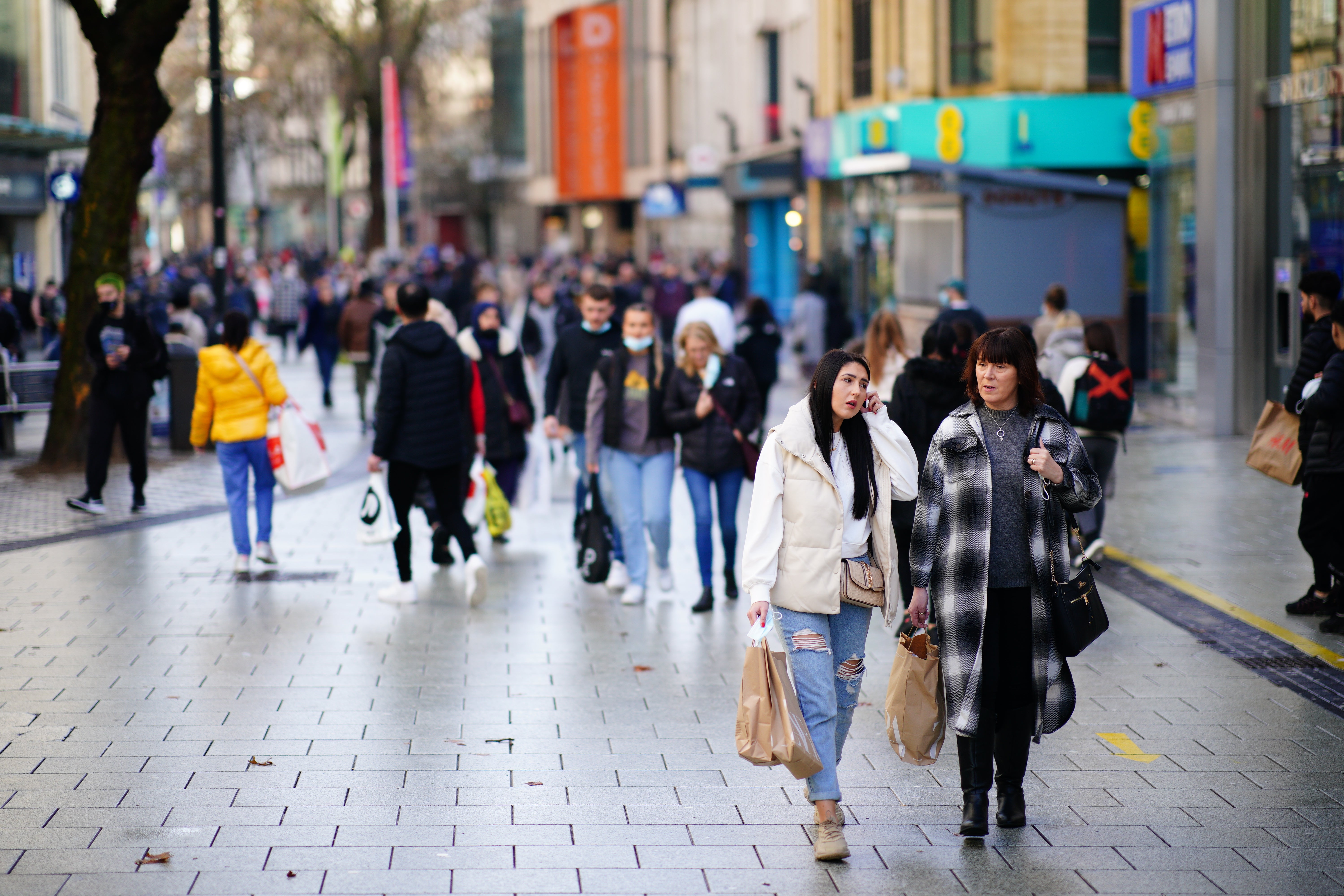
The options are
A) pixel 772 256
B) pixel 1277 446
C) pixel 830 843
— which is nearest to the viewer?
pixel 830 843

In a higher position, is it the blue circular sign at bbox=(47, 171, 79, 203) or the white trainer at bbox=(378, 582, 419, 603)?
the blue circular sign at bbox=(47, 171, 79, 203)

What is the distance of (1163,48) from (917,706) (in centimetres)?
1475

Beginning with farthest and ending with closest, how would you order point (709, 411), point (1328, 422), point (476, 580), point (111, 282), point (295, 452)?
point (111, 282), point (295, 452), point (709, 411), point (476, 580), point (1328, 422)

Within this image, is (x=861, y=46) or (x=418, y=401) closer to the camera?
(x=418, y=401)

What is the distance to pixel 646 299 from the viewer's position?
27.5 meters

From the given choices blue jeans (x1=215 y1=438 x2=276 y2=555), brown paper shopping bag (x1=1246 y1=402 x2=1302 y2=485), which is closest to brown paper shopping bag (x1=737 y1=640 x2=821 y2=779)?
brown paper shopping bag (x1=1246 y1=402 x2=1302 y2=485)

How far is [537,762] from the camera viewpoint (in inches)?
255

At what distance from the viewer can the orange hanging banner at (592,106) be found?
57.5 metres

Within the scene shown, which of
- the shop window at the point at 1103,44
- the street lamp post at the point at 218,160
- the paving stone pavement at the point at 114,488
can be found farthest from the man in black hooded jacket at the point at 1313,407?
the shop window at the point at 1103,44

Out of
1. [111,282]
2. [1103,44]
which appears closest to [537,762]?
[111,282]

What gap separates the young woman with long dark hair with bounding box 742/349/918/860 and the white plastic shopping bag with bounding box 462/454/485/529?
555 cm

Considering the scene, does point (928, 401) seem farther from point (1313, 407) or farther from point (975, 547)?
point (975, 547)

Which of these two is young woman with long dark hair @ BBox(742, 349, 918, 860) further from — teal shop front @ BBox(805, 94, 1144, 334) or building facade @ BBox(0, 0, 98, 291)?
building facade @ BBox(0, 0, 98, 291)

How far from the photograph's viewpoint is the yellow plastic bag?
10.8 metres
